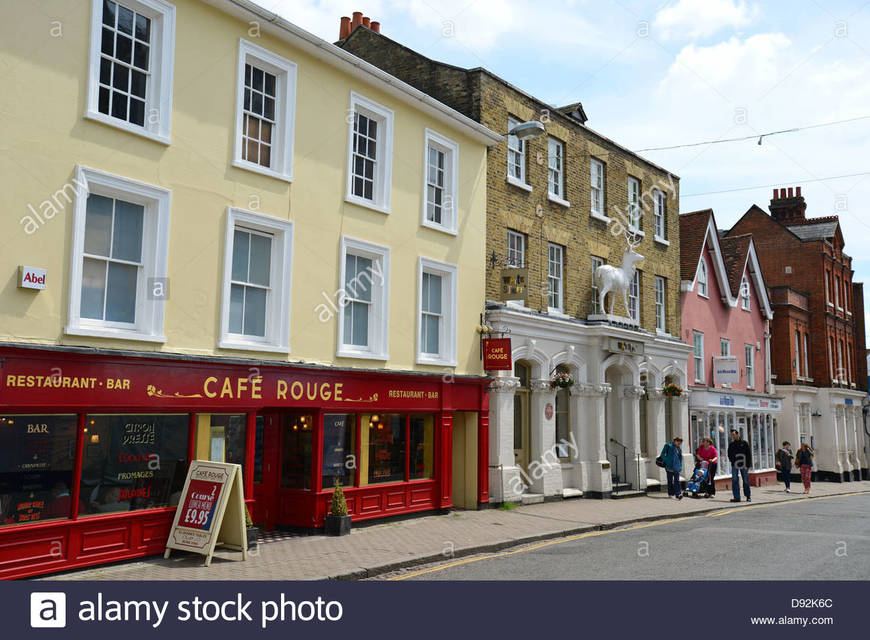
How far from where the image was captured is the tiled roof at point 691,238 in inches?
1094

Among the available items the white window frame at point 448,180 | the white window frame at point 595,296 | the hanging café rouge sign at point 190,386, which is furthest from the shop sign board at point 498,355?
the white window frame at point 595,296

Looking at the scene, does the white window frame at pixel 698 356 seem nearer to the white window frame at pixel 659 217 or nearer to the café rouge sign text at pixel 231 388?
the white window frame at pixel 659 217

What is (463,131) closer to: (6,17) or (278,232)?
(278,232)

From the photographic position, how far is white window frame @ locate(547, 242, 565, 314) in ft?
64.6

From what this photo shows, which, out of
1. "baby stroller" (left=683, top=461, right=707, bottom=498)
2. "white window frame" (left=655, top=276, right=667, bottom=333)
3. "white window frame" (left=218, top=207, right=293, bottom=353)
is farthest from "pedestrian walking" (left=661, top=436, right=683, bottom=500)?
"white window frame" (left=218, top=207, right=293, bottom=353)

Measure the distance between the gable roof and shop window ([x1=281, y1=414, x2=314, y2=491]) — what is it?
21.3 ft

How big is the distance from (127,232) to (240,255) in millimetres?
2010

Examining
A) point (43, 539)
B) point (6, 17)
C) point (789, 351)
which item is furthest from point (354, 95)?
point (789, 351)

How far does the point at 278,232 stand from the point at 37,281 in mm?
4244

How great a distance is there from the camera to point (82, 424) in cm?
982

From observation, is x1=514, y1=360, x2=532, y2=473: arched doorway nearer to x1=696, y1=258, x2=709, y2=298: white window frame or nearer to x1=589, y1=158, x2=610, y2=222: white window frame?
x1=589, y1=158, x2=610, y2=222: white window frame

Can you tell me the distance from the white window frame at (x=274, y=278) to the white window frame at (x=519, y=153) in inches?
294

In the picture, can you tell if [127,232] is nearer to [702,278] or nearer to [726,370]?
[702,278]

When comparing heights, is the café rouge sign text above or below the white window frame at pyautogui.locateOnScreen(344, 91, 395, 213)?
below
